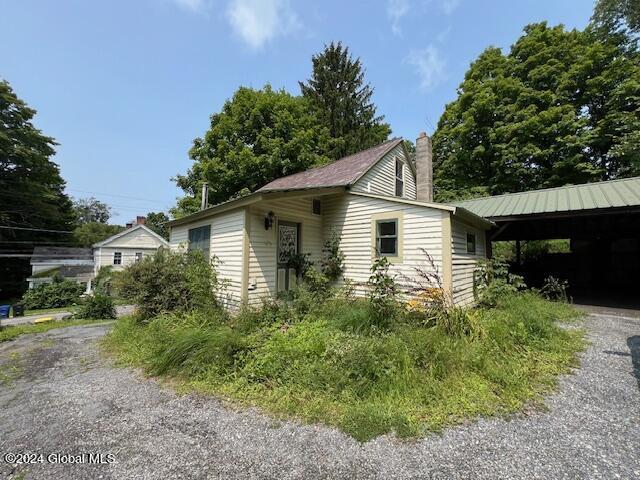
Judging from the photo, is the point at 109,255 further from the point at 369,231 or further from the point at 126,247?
the point at 369,231

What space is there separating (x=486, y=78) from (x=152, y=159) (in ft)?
76.4

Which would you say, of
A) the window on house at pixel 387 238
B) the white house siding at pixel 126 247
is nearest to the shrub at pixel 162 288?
the window on house at pixel 387 238

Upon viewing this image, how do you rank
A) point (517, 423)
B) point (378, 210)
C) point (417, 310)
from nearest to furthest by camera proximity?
point (517, 423), point (417, 310), point (378, 210)

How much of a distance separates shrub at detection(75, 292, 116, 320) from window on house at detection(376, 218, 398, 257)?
33.4 ft

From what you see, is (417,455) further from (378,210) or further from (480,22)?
(480,22)

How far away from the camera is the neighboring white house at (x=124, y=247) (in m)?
26.2

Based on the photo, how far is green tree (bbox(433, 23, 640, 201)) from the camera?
49.4ft

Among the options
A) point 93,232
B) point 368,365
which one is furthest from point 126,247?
point 368,365

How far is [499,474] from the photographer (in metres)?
2.24

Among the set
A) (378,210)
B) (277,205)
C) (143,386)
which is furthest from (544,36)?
(143,386)

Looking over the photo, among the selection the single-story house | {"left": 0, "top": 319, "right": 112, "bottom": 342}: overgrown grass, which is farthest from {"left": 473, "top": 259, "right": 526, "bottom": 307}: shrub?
the single-story house

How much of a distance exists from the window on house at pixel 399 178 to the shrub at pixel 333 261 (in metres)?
5.30

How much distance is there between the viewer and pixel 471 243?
8016 mm

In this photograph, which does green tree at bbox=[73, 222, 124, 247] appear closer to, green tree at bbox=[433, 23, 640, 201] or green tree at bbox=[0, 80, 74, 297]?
green tree at bbox=[0, 80, 74, 297]
